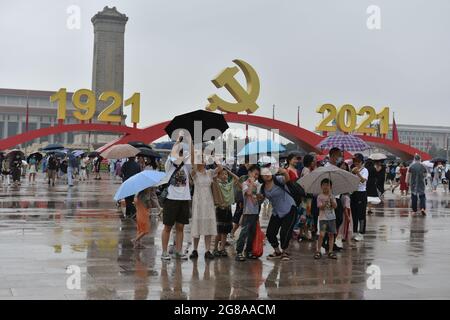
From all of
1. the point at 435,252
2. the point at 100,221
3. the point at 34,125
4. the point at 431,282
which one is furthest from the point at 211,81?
the point at 34,125

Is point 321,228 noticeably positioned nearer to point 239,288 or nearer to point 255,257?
point 255,257

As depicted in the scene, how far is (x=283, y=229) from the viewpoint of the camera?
9875 millimetres

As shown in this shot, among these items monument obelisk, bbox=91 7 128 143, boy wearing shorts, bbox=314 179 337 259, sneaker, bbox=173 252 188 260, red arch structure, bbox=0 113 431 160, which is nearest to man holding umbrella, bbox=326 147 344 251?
boy wearing shorts, bbox=314 179 337 259

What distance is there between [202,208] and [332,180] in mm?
2148

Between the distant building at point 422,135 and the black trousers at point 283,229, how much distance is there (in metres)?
158

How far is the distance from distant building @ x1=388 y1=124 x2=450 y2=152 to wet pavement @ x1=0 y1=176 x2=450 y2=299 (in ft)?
511

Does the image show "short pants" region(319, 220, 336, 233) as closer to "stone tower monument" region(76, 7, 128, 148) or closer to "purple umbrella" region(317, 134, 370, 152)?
"purple umbrella" region(317, 134, 370, 152)

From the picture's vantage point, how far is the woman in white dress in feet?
31.6

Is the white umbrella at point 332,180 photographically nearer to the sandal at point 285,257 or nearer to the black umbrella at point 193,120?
the sandal at point 285,257

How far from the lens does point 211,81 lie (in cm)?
3844

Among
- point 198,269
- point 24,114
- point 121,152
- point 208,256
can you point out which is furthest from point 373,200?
point 24,114

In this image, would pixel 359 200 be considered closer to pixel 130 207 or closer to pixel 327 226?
pixel 327 226
